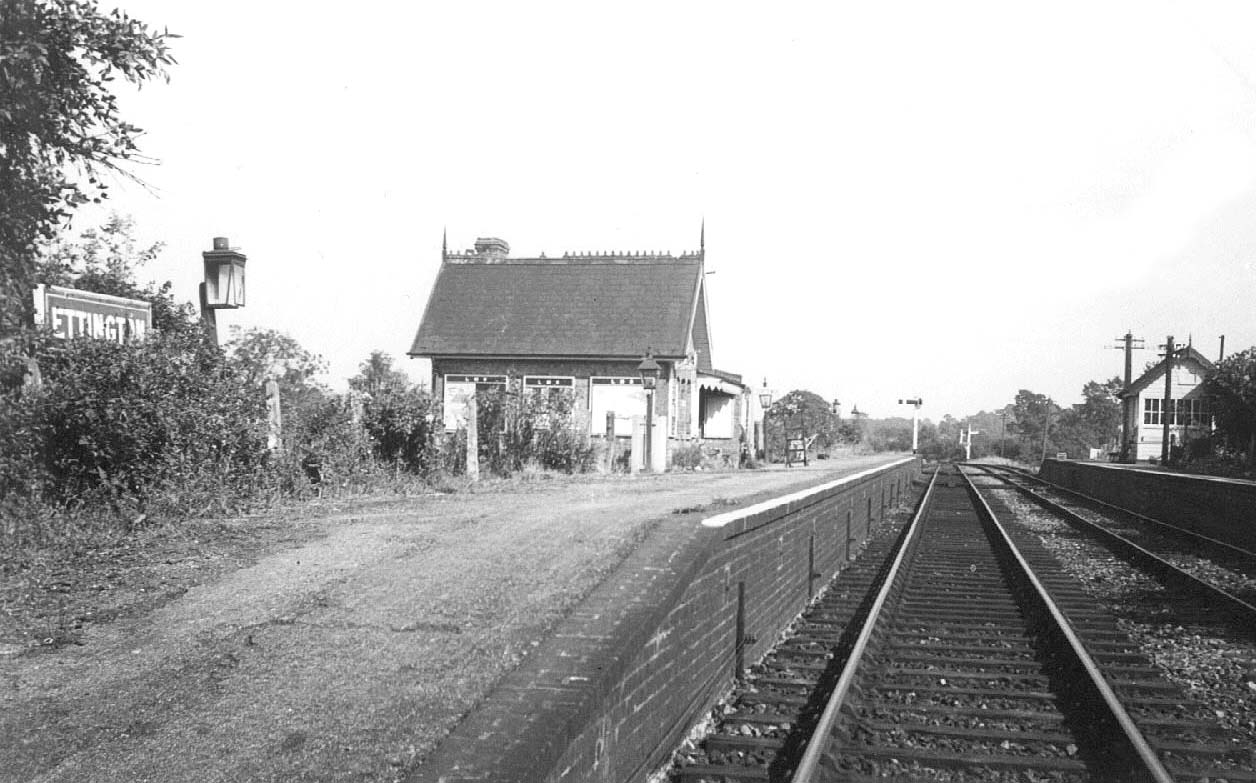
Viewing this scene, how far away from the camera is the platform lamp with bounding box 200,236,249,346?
35.1 ft

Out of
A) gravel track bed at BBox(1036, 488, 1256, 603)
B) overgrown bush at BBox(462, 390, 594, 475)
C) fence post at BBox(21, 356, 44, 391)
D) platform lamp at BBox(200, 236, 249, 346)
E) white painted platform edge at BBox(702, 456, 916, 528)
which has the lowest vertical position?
gravel track bed at BBox(1036, 488, 1256, 603)

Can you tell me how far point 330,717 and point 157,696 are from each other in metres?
0.83

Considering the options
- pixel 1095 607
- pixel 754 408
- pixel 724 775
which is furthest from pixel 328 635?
pixel 754 408

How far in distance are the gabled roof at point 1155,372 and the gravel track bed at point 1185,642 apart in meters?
55.7

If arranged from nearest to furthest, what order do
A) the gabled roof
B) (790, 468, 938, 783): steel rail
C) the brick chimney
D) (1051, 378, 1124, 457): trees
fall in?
(790, 468, 938, 783): steel rail < the brick chimney < the gabled roof < (1051, 378, 1124, 457): trees

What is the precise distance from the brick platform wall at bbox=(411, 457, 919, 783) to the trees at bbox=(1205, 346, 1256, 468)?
38362 mm

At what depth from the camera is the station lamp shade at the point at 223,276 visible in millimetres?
10688

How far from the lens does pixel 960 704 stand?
6.92 meters

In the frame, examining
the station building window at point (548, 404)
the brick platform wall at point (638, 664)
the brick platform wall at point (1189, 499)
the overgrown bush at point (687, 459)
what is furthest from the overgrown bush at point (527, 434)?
the brick platform wall at point (1189, 499)

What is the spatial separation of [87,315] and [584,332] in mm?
22154

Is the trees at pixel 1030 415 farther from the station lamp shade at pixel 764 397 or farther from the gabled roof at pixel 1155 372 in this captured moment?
the station lamp shade at pixel 764 397

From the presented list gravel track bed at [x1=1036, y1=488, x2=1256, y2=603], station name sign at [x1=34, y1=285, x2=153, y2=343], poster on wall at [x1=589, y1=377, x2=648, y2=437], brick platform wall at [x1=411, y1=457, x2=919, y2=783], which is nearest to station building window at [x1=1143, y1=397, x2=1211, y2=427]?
gravel track bed at [x1=1036, y1=488, x2=1256, y2=603]

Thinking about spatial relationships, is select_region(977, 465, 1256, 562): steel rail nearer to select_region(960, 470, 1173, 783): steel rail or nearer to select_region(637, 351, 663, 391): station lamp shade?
select_region(960, 470, 1173, 783): steel rail

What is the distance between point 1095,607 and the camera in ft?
36.0
